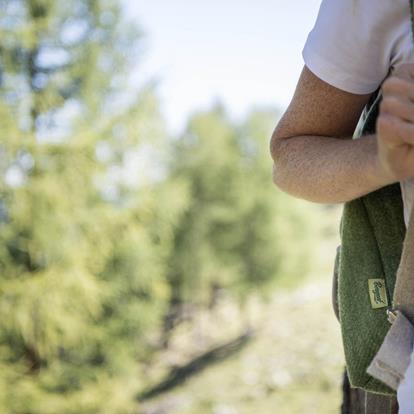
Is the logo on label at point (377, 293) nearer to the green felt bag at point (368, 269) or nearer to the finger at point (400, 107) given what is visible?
the green felt bag at point (368, 269)

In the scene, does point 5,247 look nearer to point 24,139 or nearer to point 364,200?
point 24,139

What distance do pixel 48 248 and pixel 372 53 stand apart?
720cm

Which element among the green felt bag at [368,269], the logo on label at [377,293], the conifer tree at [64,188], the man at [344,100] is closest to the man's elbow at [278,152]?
Result: the man at [344,100]

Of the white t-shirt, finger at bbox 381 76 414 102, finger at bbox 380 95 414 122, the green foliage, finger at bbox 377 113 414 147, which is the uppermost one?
the white t-shirt

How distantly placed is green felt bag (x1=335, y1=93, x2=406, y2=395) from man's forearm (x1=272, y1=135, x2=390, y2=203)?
74mm

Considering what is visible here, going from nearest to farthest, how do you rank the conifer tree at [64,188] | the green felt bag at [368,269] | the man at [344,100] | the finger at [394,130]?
the finger at [394,130] → the man at [344,100] → the green felt bag at [368,269] → the conifer tree at [64,188]

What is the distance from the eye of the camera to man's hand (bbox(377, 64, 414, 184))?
0.64 meters

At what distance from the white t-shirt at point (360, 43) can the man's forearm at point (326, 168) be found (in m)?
0.10

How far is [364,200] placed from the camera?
2.98 ft

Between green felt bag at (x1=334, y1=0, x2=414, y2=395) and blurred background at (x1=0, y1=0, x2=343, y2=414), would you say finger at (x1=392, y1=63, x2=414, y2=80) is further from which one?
blurred background at (x1=0, y1=0, x2=343, y2=414)

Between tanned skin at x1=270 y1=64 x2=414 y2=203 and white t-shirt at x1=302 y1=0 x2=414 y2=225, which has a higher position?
white t-shirt at x1=302 y1=0 x2=414 y2=225

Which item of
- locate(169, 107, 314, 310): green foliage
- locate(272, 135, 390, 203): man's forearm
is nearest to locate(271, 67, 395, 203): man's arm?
locate(272, 135, 390, 203): man's forearm

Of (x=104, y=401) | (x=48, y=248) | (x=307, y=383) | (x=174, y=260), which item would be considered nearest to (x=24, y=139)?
(x=48, y=248)

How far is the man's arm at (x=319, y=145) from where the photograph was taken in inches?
31.4
